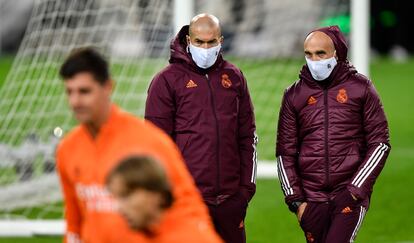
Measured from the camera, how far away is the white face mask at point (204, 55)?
7.44 meters

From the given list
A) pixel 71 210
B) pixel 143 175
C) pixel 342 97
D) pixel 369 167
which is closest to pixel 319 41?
pixel 342 97

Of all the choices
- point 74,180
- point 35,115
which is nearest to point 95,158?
point 74,180

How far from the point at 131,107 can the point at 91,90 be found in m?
8.62

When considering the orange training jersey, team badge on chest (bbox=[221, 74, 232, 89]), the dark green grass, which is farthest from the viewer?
the dark green grass

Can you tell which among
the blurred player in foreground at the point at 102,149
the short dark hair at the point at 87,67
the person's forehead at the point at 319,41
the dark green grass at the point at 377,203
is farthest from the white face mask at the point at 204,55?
the dark green grass at the point at 377,203

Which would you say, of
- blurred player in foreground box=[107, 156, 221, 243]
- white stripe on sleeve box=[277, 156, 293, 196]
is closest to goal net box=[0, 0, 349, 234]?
white stripe on sleeve box=[277, 156, 293, 196]

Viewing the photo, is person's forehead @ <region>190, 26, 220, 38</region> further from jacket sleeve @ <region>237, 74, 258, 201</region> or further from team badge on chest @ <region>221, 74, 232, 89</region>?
jacket sleeve @ <region>237, 74, 258, 201</region>

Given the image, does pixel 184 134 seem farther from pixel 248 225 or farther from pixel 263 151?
pixel 263 151

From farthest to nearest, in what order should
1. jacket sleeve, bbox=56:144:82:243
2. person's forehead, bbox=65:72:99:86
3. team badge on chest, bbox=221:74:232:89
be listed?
1. team badge on chest, bbox=221:74:232:89
2. jacket sleeve, bbox=56:144:82:243
3. person's forehead, bbox=65:72:99:86

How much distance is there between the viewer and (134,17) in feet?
45.3

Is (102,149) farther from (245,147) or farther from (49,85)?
(49,85)

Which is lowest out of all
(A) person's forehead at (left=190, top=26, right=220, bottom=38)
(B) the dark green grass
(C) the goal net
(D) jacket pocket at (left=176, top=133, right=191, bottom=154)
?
(B) the dark green grass

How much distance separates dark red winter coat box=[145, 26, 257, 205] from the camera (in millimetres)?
7398

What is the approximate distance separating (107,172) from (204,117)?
2.41 metres
